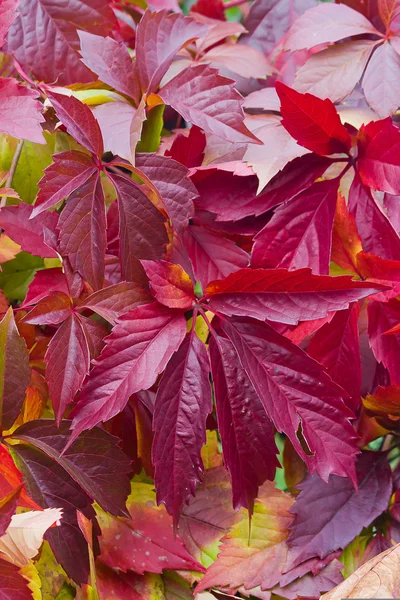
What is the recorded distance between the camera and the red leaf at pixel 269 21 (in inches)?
28.3

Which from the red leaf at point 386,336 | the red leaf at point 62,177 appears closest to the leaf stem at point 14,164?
the red leaf at point 62,177

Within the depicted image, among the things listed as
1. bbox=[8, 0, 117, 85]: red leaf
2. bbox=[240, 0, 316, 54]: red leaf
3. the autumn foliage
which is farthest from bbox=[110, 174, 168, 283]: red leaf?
bbox=[240, 0, 316, 54]: red leaf

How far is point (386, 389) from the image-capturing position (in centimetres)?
48

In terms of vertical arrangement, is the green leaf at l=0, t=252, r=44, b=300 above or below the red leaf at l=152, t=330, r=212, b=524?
above

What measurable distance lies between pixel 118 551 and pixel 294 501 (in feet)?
0.57

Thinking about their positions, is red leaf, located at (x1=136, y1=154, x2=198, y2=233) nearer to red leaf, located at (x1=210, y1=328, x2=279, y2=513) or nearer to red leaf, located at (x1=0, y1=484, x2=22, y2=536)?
red leaf, located at (x1=210, y1=328, x2=279, y2=513)

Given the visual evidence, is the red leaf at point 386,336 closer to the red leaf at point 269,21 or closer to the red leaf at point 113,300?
the red leaf at point 113,300

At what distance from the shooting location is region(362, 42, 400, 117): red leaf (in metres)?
0.51

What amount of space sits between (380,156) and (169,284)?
0.20m

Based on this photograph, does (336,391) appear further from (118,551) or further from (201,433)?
(118,551)

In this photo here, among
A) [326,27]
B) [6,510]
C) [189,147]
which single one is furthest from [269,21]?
[6,510]

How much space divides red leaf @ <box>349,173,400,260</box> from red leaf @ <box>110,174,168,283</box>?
6.5 inches

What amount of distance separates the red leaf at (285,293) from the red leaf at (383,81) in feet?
0.63

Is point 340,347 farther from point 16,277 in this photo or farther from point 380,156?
point 16,277
